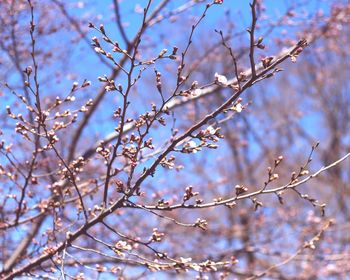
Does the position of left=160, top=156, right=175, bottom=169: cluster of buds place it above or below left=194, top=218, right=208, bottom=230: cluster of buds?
above

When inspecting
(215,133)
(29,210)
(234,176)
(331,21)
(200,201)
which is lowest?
(200,201)

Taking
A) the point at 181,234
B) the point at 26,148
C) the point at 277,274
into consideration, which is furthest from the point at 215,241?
the point at 26,148

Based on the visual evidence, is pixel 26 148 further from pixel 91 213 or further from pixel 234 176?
pixel 234 176

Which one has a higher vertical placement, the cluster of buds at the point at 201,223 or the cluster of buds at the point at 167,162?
the cluster of buds at the point at 167,162

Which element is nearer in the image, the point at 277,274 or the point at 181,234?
the point at 277,274

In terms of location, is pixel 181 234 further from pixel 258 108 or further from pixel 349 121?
pixel 349 121

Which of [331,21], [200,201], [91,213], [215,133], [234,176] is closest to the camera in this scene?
[215,133]

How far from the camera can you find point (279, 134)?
1281 centimetres

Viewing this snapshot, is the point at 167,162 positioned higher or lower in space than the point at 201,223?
higher

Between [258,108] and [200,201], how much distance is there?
1072 centimetres

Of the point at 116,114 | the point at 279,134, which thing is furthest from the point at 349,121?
the point at 116,114

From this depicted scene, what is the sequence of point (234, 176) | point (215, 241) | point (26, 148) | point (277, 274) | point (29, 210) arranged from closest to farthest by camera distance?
point (29, 210) < point (26, 148) < point (277, 274) < point (215, 241) < point (234, 176)

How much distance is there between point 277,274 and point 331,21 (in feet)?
9.83

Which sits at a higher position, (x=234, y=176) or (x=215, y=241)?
(x=234, y=176)
